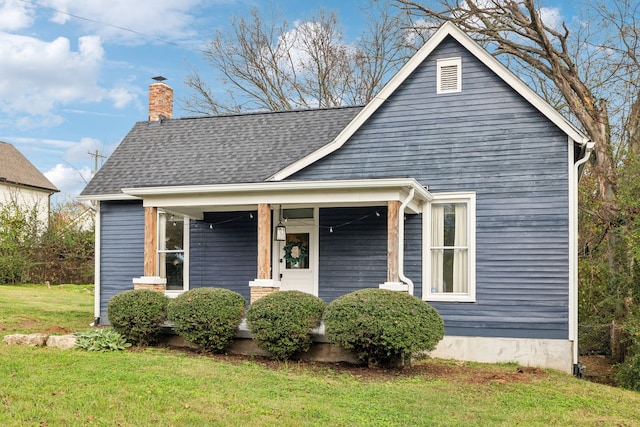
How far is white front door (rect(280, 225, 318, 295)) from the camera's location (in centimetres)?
1328

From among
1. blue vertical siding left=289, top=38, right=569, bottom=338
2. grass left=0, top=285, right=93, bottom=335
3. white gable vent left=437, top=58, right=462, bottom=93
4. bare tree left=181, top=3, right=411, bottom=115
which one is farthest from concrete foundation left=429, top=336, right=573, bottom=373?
bare tree left=181, top=3, right=411, bottom=115

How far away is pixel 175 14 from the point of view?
1290 centimetres

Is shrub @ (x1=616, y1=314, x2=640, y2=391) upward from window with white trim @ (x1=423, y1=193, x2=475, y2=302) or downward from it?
downward

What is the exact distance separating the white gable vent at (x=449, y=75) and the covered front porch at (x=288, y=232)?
2082 mm

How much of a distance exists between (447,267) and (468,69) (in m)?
3.60

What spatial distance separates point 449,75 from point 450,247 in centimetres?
315

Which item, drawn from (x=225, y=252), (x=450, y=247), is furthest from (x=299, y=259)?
(x=450, y=247)

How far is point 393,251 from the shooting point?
1097 centimetres

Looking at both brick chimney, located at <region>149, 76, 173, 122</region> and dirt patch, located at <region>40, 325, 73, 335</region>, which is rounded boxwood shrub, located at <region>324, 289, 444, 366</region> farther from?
brick chimney, located at <region>149, 76, 173, 122</region>

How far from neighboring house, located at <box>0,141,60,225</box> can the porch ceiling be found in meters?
24.9

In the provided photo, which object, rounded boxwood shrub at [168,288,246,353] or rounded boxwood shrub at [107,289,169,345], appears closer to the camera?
rounded boxwood shrub at [168,288,246,353]

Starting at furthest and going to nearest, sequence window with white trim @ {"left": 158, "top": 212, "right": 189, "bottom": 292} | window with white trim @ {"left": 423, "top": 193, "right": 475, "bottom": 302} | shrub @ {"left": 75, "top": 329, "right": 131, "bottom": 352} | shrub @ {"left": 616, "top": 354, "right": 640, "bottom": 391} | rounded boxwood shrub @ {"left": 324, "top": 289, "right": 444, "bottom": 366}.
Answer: window with white trim @ {"left": 158, "top": 212, "right": 189, "bottom": 292} < window with white trim @ {"left": 423, "top": 193, "right": 475, "bottom": 302} < shrub @ {"left": 616, "top": 354, "right": 640, "bottom": 391} < shrub @ {"left": 75, "top": 329, "right": 131, "bottom": 352} < rounded boxwood shrub @ {"left": 324, "top": 289, "right": 444, "bottom": 366}

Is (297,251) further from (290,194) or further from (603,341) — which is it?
(603,341)

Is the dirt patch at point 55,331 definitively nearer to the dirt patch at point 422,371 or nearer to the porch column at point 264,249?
the dirt patch at point 422,371
